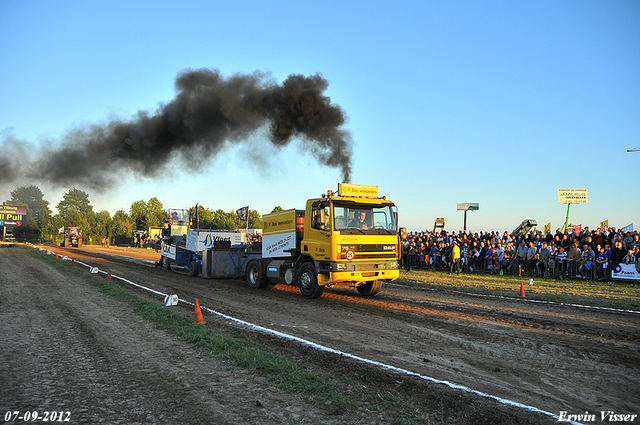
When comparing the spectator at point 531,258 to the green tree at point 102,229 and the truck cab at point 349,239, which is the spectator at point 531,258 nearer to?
the truck cab at point 349,239

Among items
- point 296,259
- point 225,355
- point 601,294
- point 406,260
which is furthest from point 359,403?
point 406,260

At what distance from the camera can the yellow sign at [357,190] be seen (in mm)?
12164

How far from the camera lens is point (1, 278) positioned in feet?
53.6

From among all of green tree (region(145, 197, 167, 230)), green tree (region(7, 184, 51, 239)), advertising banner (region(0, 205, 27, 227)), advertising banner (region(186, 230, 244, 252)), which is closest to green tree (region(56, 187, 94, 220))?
green tree (region(7, 184, 51, 239))

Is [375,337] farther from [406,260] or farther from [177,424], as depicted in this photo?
[406,260]

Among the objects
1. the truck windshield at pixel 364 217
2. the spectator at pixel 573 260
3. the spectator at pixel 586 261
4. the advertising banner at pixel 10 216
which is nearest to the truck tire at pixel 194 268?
the truck windshield at pixel 364 217

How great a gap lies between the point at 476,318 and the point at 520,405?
4.81m

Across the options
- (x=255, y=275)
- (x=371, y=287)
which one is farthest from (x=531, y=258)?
(x=255, y=275)

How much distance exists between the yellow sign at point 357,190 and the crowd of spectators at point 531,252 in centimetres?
1001

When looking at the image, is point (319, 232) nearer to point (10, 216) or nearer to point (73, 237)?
point (73, 237)

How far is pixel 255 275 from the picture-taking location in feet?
50.1

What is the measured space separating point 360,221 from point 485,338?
5.46m

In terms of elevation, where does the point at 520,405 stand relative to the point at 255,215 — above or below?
below

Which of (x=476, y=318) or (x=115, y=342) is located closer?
(x=115, y=342)
